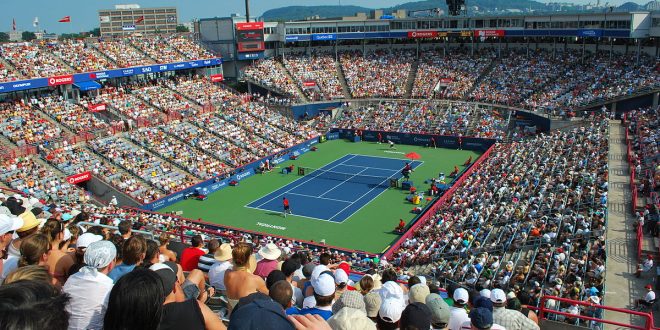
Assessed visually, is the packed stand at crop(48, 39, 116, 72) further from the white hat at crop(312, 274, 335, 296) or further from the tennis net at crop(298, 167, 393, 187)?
the white hat at crop(312, 274, 335, 296)

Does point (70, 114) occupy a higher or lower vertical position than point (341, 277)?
lower

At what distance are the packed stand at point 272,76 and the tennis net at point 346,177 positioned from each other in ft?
58.3

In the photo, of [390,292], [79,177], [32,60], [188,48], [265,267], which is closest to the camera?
[390,292]

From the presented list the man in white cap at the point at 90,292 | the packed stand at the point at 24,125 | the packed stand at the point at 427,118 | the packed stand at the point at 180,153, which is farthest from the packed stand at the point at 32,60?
the man in white cap at the point at 90,292

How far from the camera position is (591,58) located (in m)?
52.6

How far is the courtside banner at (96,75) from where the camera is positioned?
130 ft

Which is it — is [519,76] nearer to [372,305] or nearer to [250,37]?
[250,37]

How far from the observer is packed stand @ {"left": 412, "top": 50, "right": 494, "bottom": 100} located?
5572cm

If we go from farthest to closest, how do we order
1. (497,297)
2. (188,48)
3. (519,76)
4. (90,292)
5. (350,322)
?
(188,48) < (519,76) < (497,297) < (90,292) < (350,322)

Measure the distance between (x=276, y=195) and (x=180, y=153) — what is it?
8.47 m

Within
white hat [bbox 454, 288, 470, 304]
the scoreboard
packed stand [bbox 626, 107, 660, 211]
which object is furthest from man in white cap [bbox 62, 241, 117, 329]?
the scoreboard

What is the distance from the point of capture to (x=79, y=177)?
3288 cm

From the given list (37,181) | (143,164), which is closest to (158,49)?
(143,164)

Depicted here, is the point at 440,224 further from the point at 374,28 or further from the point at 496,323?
the point at 374,28
